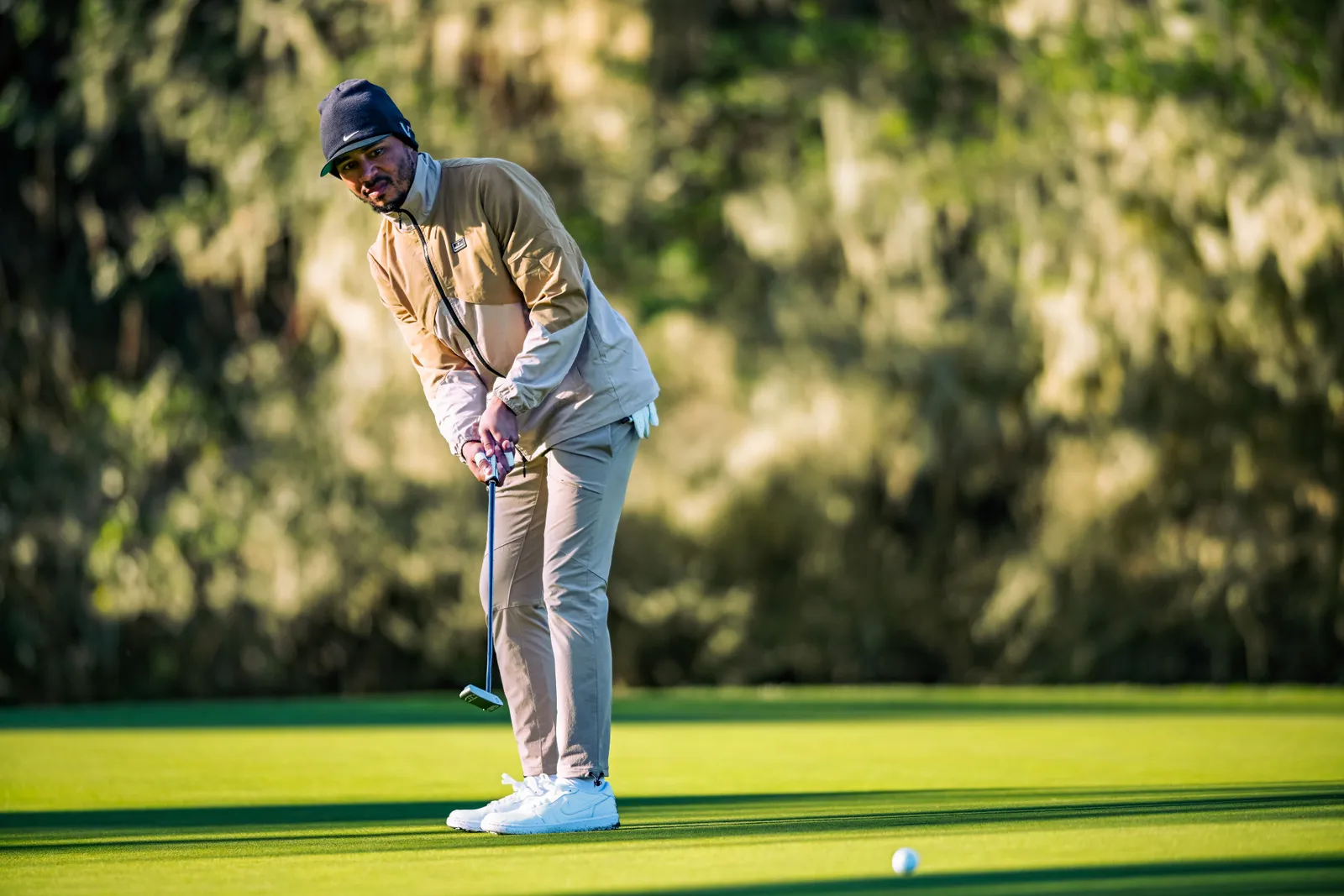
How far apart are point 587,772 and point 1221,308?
784cm

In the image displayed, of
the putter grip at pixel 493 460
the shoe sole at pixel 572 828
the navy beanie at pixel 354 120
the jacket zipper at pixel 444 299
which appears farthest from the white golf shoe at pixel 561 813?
the navy beanie at pixel 354 120

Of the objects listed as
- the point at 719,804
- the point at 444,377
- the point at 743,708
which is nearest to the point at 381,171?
the point at 444,377

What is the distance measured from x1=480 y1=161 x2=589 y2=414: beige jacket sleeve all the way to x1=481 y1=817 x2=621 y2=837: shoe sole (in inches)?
34.1

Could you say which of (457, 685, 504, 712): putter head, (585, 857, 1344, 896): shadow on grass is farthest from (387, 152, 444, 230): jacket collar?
(585, 857, 1344, 896): shadow on grass

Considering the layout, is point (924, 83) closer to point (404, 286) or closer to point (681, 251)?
point (681, 251)

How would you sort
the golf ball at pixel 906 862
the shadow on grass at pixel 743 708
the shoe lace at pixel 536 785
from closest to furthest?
the golf ball at pixel 906 862 < the shoe lace at pixel 536 785 < the shadow on grass at pixel 743 708

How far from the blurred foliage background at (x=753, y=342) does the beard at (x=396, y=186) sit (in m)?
7.57

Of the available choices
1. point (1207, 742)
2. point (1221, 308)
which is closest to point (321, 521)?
point (1221, 308)

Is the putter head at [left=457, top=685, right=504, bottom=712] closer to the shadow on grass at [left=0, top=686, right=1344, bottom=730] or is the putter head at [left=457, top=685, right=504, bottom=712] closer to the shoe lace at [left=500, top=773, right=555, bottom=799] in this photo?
the shoe lace at [left=500, top=773, right=555, bottom=799]

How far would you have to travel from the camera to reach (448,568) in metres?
12.8

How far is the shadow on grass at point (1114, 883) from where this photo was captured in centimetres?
314

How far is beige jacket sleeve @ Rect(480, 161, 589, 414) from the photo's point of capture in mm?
4121

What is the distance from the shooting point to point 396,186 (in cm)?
414

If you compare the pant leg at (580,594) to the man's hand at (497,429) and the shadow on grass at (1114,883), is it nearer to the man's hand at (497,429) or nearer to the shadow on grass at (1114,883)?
the man's hand at (497,429)
